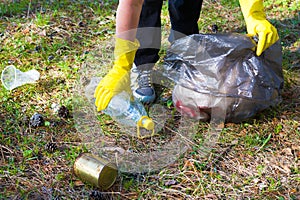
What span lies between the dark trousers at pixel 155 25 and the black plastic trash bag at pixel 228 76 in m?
0.39

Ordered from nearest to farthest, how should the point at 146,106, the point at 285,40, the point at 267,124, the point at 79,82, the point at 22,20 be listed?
the point at 267,124 < the point at 146,106 < the point at 79,82 < the point at 285,40 < the point at 22,20

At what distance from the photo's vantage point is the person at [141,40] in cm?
214

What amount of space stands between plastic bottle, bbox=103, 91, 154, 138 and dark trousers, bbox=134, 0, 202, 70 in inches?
16.1

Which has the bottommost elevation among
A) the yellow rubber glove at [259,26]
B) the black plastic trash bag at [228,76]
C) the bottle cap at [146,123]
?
the bottle cap at [146,123]

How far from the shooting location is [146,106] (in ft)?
Result: 8.28

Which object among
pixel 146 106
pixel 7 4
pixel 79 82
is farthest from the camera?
pixel 7 4

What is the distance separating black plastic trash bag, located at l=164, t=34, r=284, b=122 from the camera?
85.4 inches

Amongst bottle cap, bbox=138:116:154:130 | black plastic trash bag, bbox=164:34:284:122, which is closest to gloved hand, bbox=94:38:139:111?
bottle cap, bbox=138:116:154:130

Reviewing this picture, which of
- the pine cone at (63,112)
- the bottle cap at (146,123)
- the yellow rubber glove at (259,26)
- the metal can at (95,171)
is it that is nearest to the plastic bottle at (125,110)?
the bottle cap at (146,123)

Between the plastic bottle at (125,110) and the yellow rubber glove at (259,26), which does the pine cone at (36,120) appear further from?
the yellow rubber glove at (259,26)

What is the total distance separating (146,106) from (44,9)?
191cm

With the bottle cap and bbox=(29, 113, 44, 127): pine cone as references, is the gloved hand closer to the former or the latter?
the bottle cap

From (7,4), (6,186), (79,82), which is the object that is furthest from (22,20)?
(6,186)

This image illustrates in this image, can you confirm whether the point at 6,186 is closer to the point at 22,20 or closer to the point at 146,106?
the point at 146,106
